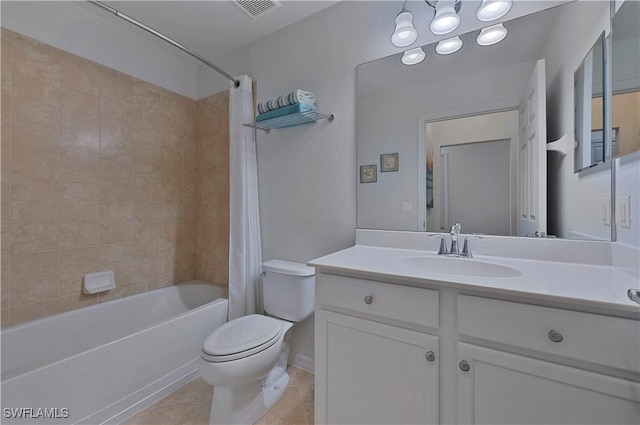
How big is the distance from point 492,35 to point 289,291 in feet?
5.66

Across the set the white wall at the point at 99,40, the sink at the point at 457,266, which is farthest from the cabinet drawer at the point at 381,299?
the white wall at the point at 99,40

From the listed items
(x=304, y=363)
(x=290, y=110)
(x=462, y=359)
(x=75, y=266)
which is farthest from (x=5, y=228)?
(x=462, y=359)

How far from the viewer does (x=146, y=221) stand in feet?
6.97

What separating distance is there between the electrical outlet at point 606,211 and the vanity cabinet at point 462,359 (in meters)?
0.52

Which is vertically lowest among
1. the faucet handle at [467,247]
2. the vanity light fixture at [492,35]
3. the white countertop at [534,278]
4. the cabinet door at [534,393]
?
the cabinet door at [534,393]

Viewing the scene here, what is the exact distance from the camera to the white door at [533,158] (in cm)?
115

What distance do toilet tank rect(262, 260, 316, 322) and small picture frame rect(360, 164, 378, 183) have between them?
65 centimetres

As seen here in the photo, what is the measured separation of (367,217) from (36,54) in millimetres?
2228

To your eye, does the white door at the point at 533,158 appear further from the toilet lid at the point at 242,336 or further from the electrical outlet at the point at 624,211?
the toilet lid at the point at 242,336

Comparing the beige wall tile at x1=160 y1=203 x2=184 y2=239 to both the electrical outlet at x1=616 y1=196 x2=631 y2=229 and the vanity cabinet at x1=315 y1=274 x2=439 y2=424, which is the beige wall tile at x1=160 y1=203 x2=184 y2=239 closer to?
the vanity cabinet at x1=315 y1=274 x2=439 y2=424

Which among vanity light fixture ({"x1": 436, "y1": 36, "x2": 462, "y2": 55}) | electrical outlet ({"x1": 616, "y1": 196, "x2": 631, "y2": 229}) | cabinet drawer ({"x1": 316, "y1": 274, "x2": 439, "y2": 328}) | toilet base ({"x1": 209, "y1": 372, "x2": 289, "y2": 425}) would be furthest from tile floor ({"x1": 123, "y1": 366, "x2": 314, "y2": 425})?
vanity light fixture ({"x1": 436, "y1": 36, "x2": 462, "y2": 55})

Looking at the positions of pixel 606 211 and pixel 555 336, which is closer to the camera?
pixel 555 336

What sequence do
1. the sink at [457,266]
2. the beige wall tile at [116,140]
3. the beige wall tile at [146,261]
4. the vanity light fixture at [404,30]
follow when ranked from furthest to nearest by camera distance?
1. the beige wall tile at [146,261]
2. the beige wall tile at [116,140]
3. the vanity light fixture at [404,30]
4. the sink at [457,266]

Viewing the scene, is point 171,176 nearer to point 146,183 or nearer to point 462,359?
point 146,183
